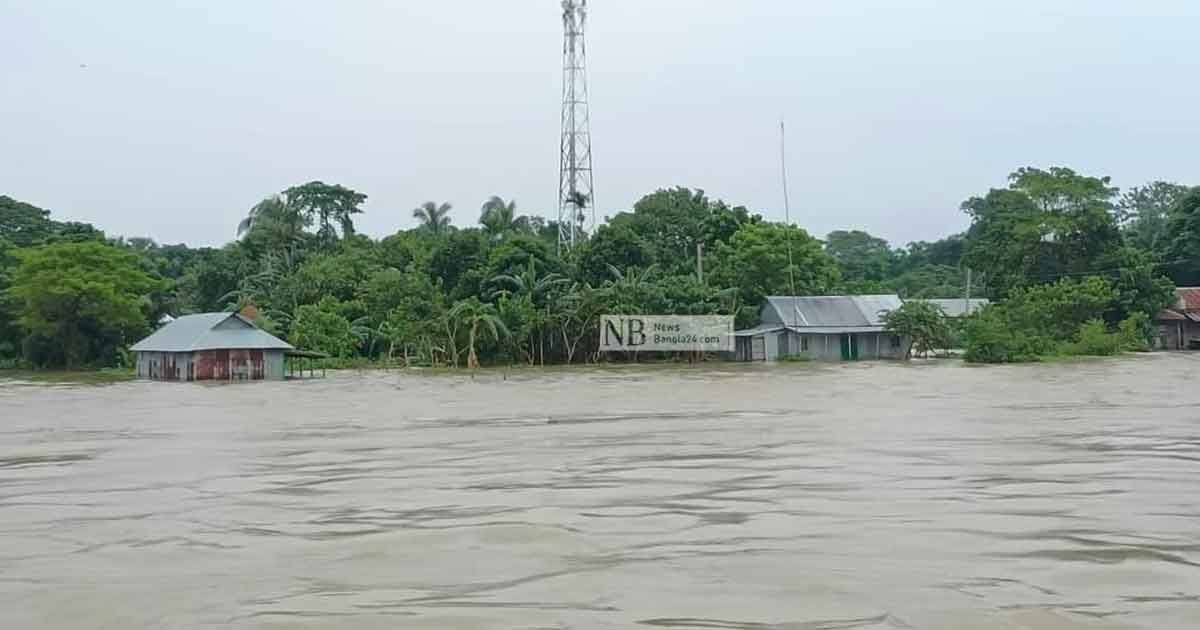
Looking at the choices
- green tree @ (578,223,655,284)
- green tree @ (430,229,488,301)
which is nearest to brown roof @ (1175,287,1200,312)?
green tree @ (578,223,655,284)

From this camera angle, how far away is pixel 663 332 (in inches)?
1582

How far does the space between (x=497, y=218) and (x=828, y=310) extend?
1692 cm

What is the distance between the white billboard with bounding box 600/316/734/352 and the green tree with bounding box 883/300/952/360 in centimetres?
572

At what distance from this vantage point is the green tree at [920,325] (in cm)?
4006

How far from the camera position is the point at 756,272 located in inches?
1716

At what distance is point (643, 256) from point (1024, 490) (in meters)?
36.3

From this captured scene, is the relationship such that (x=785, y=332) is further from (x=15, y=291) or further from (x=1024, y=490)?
(x=1024, y=490)

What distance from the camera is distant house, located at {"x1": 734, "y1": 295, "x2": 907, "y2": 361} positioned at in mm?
41281

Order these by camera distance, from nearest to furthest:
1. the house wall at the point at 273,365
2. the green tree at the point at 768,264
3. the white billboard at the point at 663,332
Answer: the house wall at the point at 273,365 < the white billboard at the point at 663,332 < the green tree at the point at 768,264

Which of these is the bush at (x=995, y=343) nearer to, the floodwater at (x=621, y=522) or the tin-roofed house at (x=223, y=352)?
the floodwater at (x=621, y=522)

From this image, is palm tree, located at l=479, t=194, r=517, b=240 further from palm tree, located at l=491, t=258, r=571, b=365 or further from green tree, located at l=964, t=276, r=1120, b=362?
green tree, located at l=964, t=276, r=1120, b=362

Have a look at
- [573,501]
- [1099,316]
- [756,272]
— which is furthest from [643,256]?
[573,501]

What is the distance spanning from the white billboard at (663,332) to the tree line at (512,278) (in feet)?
1.20

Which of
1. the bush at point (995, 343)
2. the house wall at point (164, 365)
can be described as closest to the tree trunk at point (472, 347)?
the house wall at point (164, 365)
